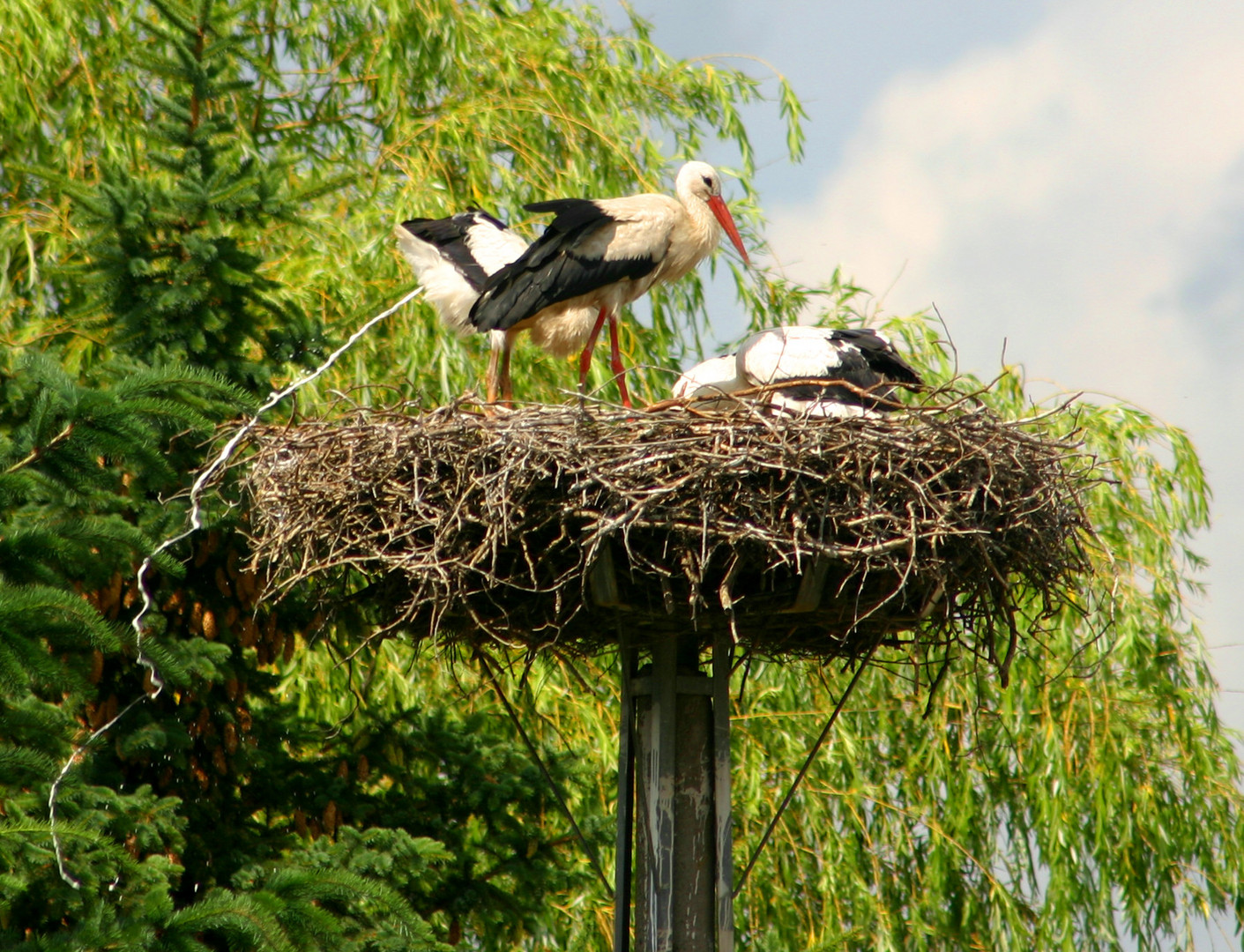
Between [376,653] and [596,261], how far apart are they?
1.86 metres

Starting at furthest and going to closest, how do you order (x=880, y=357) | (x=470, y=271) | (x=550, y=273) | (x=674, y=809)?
(x=470, y=271) → (x=550, y=273) → (x=880, y=357) → (x=674, y=809)

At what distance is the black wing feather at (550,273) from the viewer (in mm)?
6207

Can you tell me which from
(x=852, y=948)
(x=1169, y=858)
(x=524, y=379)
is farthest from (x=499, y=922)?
(x=1169, y=858)

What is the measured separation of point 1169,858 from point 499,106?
188 inches

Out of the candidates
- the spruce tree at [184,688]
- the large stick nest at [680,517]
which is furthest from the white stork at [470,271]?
the large stick nest at [680,517]

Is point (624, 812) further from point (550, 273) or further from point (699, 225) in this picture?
point (699, 225)

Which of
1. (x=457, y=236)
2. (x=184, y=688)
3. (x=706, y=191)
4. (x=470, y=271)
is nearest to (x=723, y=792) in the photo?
(x=184, y=688)

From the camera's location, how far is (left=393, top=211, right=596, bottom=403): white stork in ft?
21.4

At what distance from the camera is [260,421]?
5355mm

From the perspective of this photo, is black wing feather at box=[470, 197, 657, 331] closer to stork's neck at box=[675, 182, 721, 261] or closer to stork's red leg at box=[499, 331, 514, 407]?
stork's red leg at box=[499, 331, 514, 407]

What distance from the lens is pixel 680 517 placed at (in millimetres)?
4242

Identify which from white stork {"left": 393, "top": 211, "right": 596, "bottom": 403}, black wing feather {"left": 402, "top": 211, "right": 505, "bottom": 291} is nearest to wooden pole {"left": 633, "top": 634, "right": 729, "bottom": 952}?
white stork {"left": 393, "top": 211, "right": 596, "bottom": 403}

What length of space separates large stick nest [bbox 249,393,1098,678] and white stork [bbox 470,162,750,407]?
150 cm

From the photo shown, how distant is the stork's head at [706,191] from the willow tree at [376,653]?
1.00 metres
